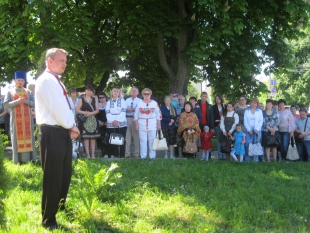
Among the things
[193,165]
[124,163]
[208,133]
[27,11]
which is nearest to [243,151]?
[208,133]

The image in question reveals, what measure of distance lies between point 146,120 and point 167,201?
4089mm

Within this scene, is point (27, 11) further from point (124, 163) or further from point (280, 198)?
point (280, 198)

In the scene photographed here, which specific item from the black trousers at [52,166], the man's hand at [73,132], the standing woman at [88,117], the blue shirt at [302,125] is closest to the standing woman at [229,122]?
the blue shirt at [302,125]

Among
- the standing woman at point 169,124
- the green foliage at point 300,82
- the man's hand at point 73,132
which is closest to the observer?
the man's hand at point 73,132

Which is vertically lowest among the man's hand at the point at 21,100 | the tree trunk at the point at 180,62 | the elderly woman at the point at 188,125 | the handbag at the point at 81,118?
the elderly woman at the point at 188,125

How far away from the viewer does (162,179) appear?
22.5 ft

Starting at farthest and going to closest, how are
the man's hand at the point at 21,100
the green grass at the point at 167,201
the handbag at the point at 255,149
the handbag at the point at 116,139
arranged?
the handbag at the point at 255,149, the handbag at the point at 116,139, the man's hand at the point at 21,100, the green grass at the point at 167,201

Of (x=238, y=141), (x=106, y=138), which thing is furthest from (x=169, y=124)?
(x=238, y=141)

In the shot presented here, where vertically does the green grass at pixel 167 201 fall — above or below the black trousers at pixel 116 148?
below

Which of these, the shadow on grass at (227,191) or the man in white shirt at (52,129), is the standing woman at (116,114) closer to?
the shadow on grass at (227,191)

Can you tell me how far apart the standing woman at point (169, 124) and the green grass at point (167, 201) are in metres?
2.49

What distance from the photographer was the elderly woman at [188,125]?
961 cm

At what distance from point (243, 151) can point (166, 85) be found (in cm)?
978

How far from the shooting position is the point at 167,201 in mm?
5602
